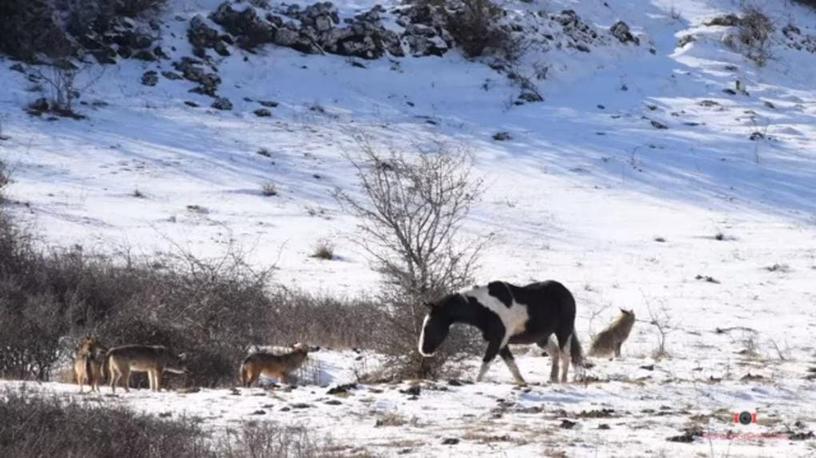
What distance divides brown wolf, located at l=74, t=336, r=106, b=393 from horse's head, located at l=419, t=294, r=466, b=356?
9.55 ft

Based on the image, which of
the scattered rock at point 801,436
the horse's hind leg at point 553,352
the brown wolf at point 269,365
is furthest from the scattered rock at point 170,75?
the scattered rock at point 801,436

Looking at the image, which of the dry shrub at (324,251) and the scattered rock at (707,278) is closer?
the scattered rock at (707,278)

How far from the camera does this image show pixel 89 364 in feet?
33.4

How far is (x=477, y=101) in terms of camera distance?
32.1 m

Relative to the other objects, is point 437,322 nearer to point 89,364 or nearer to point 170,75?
point 89,364

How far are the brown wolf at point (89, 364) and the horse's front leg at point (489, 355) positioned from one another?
3.42 meters

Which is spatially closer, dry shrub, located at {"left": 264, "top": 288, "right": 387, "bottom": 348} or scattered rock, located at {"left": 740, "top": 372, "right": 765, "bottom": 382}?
scattered rock, located at {"left": 740, "top": 372, "right": 765, "bottom": 382}

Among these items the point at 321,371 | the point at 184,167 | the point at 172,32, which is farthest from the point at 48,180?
the point at 321,371

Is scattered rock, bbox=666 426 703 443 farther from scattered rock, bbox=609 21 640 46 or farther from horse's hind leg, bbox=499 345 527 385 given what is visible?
scattered rock, bbox=609 21 640 46

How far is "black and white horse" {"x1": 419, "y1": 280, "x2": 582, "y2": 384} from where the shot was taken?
1096 centimetres

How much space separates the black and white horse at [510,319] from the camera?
36.0 feet

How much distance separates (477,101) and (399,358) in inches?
819

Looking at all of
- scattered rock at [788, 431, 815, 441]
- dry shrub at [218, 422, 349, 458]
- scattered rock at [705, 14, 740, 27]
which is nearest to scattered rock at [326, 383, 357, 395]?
dry shrub at [218, 422, 349, 458]

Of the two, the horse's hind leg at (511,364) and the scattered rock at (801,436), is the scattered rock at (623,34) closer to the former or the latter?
the horse's hind leg at (511,364)
